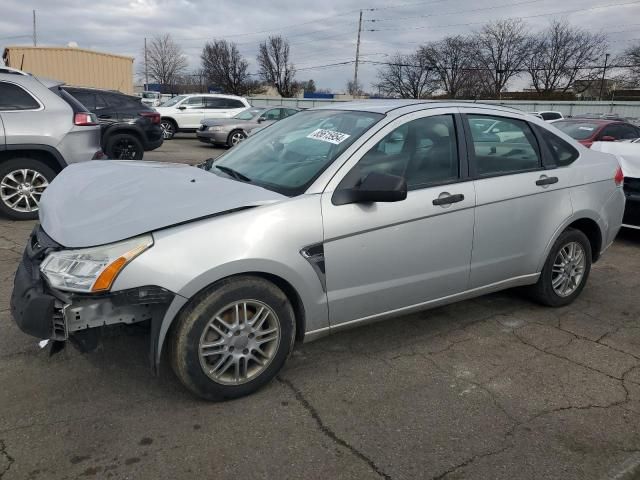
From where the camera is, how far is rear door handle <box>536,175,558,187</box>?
4035 millimetres

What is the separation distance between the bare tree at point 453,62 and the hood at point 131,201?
61489mm

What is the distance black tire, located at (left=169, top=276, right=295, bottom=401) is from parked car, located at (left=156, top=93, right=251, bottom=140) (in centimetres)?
1815

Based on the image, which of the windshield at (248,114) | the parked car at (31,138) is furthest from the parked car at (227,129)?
the parked car at (31,138)

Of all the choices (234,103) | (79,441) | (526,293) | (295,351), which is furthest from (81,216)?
(234,103)

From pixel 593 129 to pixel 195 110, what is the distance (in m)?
14.2

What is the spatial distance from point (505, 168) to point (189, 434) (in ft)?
9.17

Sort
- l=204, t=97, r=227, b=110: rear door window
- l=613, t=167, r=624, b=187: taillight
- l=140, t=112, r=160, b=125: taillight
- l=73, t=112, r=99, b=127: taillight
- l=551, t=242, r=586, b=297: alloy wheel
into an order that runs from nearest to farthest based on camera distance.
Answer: l=551, t=242, r=586, b=297: alloy wheel
l=613, t=167, r=624, b=187: taillight
l=73, t=112, r=99, b=127: taillight
l=140, t=112, r=160, b=125: taillight
l=204, t=97, r=227, b=110: rear door window

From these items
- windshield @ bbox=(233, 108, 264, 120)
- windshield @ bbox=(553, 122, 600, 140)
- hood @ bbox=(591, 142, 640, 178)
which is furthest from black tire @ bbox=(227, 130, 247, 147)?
hood @ bbox=(591, 142, 640, 178)

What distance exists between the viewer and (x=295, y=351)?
3.60 metres

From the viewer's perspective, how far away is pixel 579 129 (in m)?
11.2

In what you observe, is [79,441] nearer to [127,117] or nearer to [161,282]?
[161,282]

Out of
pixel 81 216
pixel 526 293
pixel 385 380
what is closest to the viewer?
pixel 81 216

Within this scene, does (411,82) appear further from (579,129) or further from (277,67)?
(579,129)

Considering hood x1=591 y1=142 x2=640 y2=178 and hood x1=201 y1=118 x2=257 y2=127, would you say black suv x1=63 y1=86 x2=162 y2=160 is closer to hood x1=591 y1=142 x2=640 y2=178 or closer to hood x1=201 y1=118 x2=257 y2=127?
hood x1=201 y1=118 x2=257 y2=127
